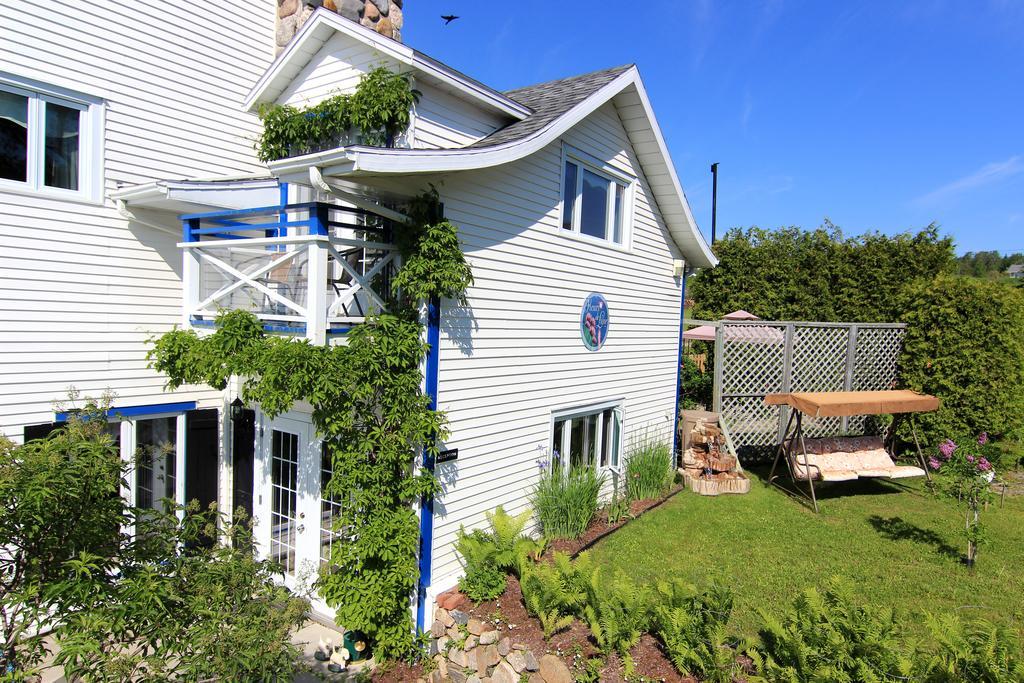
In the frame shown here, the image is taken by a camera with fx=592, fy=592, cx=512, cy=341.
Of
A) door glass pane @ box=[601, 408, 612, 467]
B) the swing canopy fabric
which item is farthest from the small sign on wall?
the swing canopy fabric

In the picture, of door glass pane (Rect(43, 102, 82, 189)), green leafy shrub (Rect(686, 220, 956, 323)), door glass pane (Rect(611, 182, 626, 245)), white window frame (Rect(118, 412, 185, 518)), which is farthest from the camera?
green leafy shrub (Rect(686, 220, 956, 323))

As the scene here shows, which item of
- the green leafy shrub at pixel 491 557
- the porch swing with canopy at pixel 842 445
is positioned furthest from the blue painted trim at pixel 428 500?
the porch swing with canopy at pixel 842 445

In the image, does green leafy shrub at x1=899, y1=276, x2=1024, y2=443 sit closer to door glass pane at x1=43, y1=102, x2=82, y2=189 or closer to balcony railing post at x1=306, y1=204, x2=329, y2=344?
balcony railing post at x1=306, y1=204, x2=329, y2=344

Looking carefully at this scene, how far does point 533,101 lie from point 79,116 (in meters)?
5.26

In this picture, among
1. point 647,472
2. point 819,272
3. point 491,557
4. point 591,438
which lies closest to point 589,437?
point 591,438

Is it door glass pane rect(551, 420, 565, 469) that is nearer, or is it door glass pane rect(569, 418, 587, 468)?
door glass pane rect(551, 420, 565, 469)

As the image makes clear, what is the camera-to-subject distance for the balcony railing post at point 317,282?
5.23m

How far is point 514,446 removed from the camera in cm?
705

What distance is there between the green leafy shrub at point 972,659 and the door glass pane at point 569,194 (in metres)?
5.61

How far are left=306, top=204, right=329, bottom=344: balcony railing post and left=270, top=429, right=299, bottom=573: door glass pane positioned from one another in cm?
175

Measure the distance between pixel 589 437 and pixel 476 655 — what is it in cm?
392

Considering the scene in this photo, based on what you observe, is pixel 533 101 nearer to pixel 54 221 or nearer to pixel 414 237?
pixel 414 237

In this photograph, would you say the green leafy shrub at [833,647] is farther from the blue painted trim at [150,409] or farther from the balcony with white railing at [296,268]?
the blue painted trim at [150,409]

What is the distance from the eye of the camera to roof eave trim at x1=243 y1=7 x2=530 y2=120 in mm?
5754
